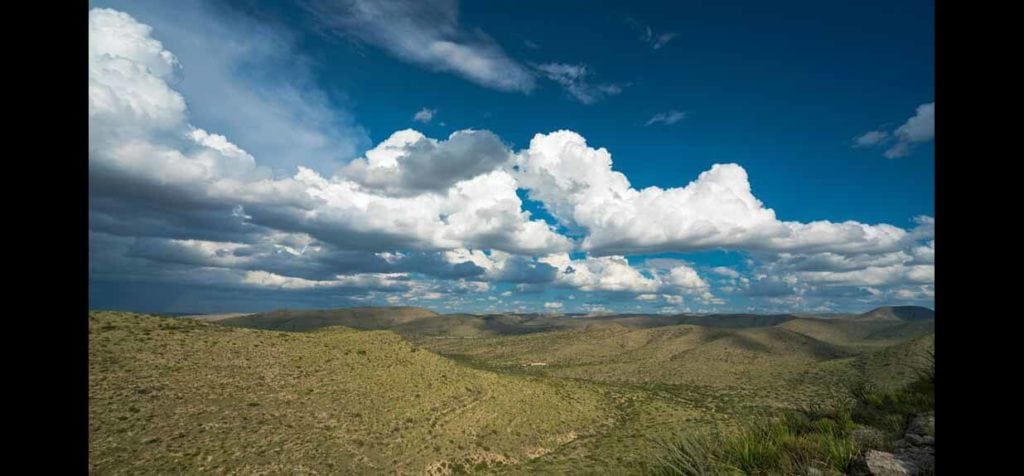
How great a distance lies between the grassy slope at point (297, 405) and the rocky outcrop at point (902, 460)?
27.2 m

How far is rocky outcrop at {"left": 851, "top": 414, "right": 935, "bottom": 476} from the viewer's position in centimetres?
796

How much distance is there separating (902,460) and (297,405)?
→ 37.9m

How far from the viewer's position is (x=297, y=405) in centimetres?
3719

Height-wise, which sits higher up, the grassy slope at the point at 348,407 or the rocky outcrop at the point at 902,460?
the rocky outcrop at the point at 902,460

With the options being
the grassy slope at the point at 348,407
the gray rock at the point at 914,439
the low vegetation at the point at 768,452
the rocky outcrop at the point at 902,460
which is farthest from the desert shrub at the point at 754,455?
the grassy slope at the point at 348,407

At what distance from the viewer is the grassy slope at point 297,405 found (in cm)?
2834

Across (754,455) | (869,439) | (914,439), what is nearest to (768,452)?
(754,455)

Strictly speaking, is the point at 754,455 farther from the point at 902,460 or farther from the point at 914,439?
the point at 914,439

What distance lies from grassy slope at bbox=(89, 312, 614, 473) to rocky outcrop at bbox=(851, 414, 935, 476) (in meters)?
27.2

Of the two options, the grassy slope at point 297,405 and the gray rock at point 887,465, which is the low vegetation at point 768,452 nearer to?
the gray rock at point 887,465
